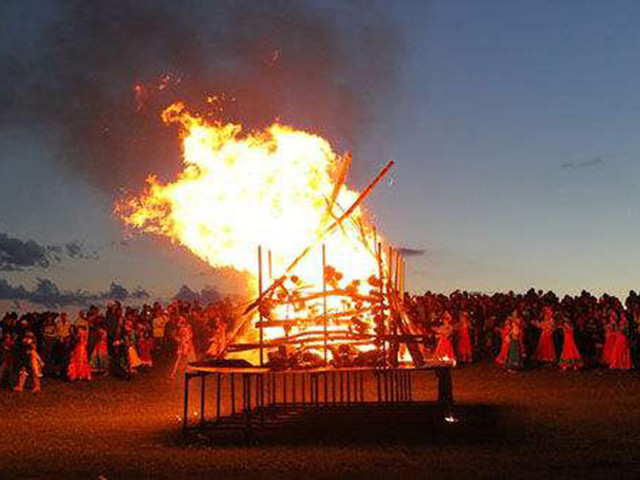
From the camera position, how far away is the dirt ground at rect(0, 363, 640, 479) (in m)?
9.13

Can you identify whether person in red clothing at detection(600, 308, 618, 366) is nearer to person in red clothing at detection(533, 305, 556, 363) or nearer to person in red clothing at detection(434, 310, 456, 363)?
person in red clothing at detection(533, 305, 556, 363)

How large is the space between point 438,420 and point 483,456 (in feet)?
7.22

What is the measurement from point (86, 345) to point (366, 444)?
46.4 ft

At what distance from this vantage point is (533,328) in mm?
24219

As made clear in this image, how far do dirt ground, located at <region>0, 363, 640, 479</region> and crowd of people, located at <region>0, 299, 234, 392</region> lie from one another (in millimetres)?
3215

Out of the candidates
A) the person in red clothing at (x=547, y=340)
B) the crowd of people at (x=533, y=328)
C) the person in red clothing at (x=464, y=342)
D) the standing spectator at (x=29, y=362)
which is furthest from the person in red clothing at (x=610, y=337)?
the standing spectator at (x=29, y=362)

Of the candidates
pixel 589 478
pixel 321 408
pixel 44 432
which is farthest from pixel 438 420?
pixel 44 432

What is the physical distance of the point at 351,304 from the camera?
1440cm

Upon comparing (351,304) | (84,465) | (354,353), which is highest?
(351,304)

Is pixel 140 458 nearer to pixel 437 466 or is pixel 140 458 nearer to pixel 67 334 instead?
pixel 437 466

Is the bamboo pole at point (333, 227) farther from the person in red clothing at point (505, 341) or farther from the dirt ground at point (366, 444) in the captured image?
the person in red clothing at point (505, 341)

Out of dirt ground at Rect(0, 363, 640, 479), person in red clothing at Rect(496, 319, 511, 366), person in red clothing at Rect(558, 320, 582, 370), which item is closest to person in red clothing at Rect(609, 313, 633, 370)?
person in red clothing at Rect(558, 320, 582, 370)

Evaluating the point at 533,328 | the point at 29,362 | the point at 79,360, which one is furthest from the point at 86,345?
the point at 533,328

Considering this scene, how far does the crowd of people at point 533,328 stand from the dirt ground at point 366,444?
4.37 m
